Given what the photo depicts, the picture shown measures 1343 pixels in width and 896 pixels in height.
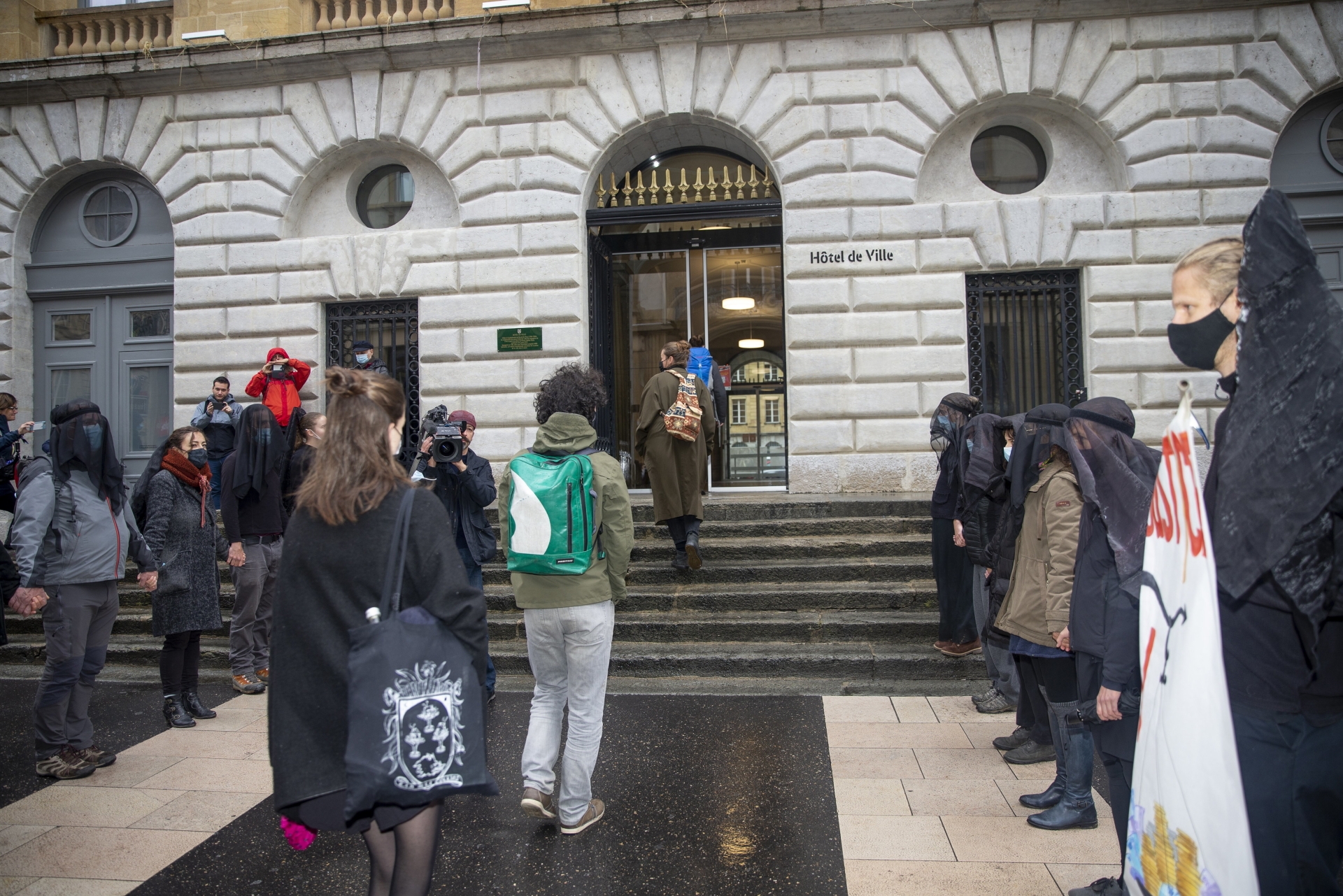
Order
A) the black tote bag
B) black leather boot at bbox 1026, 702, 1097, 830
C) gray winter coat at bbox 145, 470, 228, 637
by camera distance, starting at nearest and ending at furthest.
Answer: the black tote bag → black leather boot at bbox 1026, 702, 1097, 830 → gray winter coat at bbox 145, 470, 228, 637

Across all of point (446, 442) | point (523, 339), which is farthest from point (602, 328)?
point (446, 442)

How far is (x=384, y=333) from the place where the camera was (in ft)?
37.4

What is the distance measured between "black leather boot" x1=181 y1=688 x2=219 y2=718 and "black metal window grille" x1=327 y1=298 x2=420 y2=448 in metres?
5.62

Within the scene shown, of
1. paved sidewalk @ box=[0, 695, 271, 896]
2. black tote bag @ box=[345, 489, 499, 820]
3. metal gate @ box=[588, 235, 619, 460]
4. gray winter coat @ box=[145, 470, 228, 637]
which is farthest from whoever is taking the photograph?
metal gate @ box=[588, 235, 619, 460]

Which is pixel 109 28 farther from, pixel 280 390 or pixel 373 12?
pixel 280 390

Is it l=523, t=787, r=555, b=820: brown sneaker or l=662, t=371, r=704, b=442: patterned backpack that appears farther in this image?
l=662, t=371, r=704, b=442: patterned backpack

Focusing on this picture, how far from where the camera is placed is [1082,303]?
34.0 feet

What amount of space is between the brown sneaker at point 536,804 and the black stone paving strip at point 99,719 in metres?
2.90

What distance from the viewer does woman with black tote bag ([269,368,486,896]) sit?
2.53 meters

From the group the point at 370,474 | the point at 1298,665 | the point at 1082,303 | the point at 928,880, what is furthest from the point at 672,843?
the point at 1082,303

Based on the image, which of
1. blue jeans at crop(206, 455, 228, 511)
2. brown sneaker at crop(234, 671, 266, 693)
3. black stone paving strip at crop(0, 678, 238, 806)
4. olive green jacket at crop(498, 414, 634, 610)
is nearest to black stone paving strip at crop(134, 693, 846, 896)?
olive green jacket at crop(498, 414, 634, 610)

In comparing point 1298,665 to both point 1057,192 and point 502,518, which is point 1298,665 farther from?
point 1057,192

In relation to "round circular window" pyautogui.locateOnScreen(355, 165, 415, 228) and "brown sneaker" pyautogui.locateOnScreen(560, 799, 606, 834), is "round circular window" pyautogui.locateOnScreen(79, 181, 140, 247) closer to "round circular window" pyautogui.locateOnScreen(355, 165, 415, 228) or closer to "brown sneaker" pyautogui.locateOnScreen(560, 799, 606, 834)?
"round circular window" pyautogui.locateOnScreen(355, 165, 415, 228)

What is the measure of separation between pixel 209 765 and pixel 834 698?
13.3 ft
